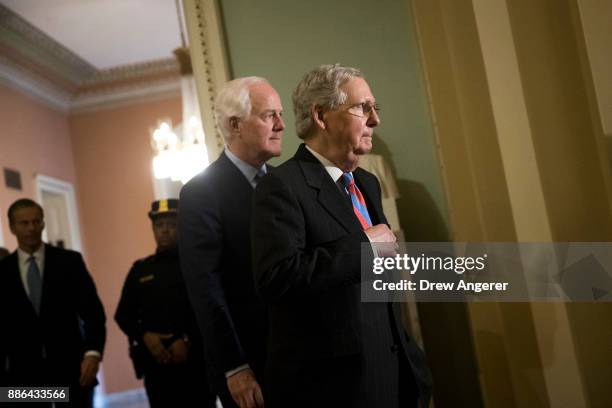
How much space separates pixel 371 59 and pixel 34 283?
5.94 ft

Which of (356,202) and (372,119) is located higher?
(372,119)

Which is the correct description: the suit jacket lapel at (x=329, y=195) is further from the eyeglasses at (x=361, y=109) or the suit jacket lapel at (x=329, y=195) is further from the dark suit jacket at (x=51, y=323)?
the dark suit jacket at (x=51, y=323)

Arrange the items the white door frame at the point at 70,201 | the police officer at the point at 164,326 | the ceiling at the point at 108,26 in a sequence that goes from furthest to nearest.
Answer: the white door frame at the point at 70,201 → the ceiling at the point at 108,26 → the police officer at the point at 164,326

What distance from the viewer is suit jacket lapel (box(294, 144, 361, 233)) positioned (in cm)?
155

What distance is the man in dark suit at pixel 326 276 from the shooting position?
1469 mm

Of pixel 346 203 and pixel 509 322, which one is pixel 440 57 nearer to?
pixel 509 322

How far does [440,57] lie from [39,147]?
6.06m

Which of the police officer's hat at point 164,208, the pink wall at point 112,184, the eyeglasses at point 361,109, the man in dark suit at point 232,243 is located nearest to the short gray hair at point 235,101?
Answer: the man in dark suit at point 232,243

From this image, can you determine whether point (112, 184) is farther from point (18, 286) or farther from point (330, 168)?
point (330, 168)

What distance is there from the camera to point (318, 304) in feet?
4.95

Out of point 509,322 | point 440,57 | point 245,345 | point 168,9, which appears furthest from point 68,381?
point 168,9

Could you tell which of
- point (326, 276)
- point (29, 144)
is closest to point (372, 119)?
point (326, 276)

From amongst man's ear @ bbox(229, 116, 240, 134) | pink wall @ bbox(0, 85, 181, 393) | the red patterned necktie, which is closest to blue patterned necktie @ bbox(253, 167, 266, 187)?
man's ear @ bbox(229, 116, 240, 134)

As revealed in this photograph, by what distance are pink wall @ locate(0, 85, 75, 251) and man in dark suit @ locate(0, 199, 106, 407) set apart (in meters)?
3.65
